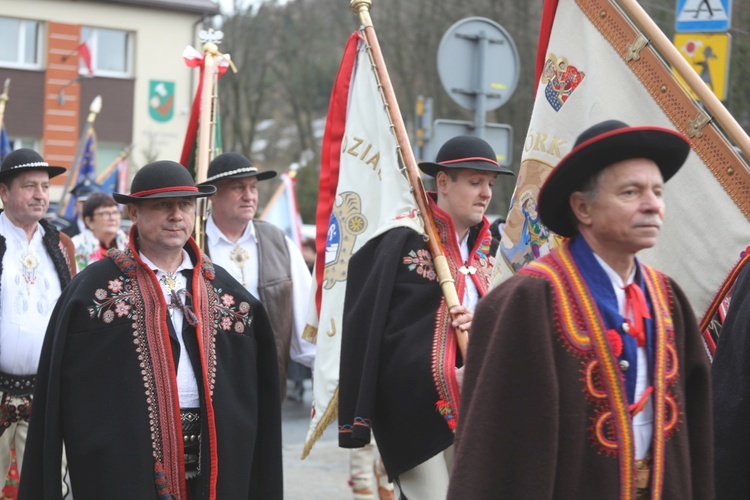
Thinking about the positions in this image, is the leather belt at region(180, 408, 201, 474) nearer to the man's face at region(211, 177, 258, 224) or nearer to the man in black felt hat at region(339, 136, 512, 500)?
the man in black felt hat at region(339, 136, 512, 500)

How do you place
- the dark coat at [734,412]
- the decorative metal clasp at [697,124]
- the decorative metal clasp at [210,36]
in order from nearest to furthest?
the dark coat at [734,412], the decorative metal clasp at [697,124], the decorative metal clasp at [210,36]

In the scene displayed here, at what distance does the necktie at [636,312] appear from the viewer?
3.39m

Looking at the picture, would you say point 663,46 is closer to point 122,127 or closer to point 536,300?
point 536,300

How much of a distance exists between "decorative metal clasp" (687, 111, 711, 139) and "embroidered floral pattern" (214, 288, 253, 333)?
210 cm

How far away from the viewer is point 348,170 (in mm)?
6520

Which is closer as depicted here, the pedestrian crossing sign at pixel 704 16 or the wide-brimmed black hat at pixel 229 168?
the wide-brimmed black hat at pixel 229 168

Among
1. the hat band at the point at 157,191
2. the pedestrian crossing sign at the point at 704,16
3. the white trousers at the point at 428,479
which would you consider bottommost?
the white trousers at the point at 428,479

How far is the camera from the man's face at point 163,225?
16.8ft

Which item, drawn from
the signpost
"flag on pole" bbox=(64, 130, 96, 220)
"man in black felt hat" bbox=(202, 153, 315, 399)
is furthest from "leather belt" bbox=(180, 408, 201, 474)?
"flag on pole" bbox=(64, 130, 96, 220)

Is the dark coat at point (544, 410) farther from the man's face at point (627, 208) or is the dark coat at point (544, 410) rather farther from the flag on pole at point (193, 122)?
the flag on pole at point (193, 122)

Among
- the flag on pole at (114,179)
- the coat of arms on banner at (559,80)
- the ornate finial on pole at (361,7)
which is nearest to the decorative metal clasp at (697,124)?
the coat of arms on banner at (559,80)

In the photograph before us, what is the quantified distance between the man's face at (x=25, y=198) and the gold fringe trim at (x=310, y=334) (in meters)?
1.69

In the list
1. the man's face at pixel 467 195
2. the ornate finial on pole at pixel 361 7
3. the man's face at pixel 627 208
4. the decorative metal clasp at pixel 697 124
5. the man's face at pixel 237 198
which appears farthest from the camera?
the man's face at pixel 237 198

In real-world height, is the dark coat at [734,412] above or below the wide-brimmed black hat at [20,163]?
below
